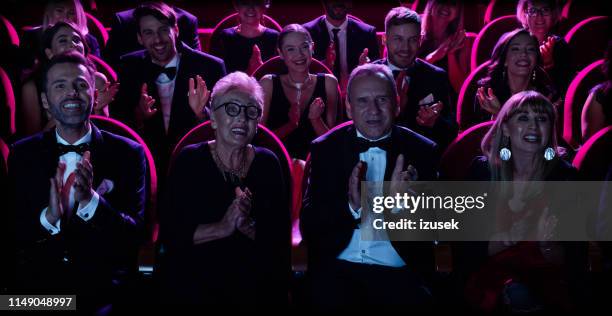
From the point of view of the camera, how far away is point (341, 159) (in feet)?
9.22

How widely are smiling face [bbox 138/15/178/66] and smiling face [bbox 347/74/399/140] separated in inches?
51.4

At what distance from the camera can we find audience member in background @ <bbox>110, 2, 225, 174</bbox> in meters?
3.63

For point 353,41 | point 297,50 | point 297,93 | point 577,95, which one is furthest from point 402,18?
point 577,95

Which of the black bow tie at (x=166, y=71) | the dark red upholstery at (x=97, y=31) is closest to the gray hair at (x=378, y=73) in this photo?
the black bow tie at (x=166, y=71)

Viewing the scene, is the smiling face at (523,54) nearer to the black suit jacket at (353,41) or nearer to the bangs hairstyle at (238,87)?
the black suit jacket at (353,41)

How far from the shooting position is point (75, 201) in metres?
2.68

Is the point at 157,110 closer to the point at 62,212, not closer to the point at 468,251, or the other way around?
the point at 62,212

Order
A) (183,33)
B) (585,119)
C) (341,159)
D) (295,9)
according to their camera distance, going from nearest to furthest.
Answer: (341,159) < (585,119) < (183,33) < (295,9)

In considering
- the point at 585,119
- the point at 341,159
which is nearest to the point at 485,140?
the point at 341,159

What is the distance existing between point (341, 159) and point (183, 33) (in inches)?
76.7

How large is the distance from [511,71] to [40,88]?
7.86 feet

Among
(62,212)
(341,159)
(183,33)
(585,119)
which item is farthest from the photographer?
(183,33)

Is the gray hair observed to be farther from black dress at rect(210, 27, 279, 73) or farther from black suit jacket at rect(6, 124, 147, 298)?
black dress at rect(210, 27, 279, 73)

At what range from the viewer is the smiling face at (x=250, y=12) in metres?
4.46
